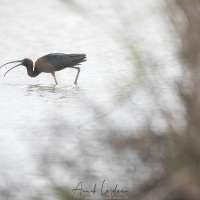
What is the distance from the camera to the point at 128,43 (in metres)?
3.24

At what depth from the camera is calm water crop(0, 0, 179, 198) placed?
11.4 ft

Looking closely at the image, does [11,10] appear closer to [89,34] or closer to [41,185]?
[89,34]

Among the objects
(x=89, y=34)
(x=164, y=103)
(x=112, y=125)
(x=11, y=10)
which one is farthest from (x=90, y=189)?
(x=11, y=10)

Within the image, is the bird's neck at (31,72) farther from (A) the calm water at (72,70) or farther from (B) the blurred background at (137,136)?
(B) the blurred background at (137,136)

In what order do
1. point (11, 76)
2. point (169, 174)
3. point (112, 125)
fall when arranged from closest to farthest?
point (169, 174), point (112, 125), point (11, 76)

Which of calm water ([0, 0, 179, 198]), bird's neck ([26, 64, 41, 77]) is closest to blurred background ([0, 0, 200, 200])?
calm water ([0, 0, 179, 198])

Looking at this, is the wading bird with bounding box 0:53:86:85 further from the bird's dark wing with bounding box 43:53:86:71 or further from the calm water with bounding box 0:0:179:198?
the calm water with bounding box 0:0:179:198

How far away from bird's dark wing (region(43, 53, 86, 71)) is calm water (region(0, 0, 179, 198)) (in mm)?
135

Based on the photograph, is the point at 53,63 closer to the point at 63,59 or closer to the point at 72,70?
the point at 63,59

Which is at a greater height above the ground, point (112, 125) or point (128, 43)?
point (128, 43)

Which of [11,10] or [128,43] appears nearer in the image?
[128,43]

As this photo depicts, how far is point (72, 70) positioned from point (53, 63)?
744 millimetres

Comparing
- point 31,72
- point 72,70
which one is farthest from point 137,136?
point 72,70

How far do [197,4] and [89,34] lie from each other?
6.68 m
